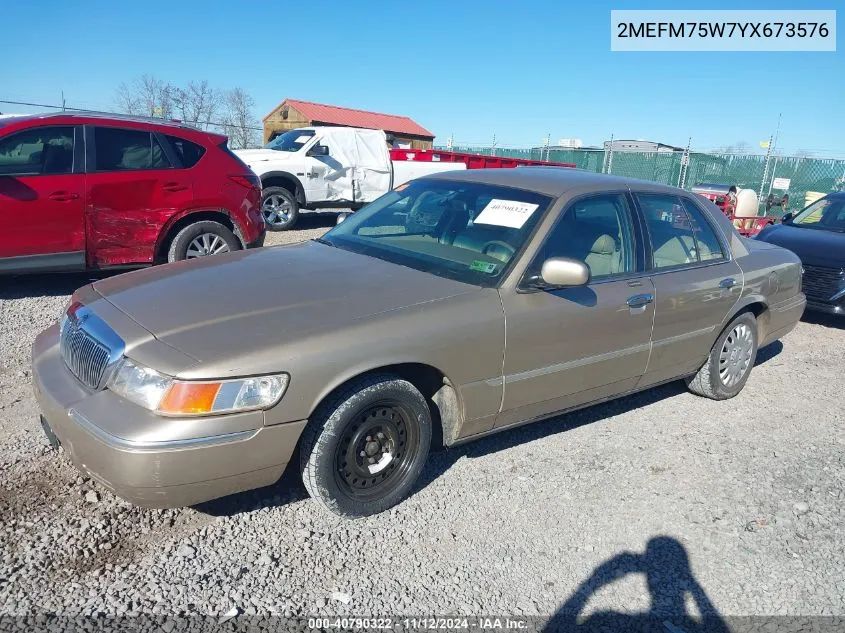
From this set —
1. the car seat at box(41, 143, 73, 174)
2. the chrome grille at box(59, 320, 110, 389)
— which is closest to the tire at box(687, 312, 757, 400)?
the chrome grille at box(59, 320, 110, 389)

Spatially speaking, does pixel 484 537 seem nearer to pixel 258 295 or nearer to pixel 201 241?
pixel 258 295

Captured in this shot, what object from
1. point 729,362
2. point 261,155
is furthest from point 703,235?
point 261,155

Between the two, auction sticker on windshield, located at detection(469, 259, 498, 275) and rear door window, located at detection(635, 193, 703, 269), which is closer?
auction sticker on windshield, located at detection(469, 259, 498, 275)

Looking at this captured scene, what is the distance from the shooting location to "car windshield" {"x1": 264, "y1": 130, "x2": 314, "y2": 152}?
40.5 ft

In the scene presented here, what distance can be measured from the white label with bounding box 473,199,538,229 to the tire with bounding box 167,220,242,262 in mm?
3661

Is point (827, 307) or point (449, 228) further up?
point (449, 228)

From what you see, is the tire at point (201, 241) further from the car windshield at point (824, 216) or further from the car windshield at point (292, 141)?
the car windshield at point (824, 216)

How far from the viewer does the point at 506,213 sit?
384cm

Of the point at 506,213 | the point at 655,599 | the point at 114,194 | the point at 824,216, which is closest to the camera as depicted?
the point at 655,599

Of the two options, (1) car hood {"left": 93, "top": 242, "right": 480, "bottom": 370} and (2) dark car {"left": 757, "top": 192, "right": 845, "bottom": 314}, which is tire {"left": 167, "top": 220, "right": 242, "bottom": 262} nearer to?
(1) car hood {"left": 93, "top": 242, "right": 480, "bottom": 370}

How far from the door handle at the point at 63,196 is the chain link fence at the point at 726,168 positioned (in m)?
16.8

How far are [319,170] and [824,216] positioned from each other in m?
8.18

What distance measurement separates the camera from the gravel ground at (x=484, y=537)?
2670mm

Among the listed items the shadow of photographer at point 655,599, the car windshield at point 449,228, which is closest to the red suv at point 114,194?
the car windshield at point 449,228
